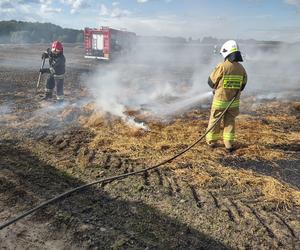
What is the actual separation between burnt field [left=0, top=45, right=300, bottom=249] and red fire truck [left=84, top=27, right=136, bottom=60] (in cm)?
1583

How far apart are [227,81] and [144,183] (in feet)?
8.31

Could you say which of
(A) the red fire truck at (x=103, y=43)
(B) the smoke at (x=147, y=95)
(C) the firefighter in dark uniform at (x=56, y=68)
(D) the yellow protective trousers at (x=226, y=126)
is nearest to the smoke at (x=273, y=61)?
(B) the smoke at (x=147, y=95)

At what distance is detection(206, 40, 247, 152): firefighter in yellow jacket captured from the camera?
6.19 meters

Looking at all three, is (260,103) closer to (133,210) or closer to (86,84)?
(86,84)

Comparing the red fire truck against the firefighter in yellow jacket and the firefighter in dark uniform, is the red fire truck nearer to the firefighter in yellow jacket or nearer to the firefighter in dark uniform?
the firefighter in dark uniform

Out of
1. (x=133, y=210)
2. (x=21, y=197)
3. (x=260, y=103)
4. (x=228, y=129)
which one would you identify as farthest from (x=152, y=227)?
(x=260, y=103)

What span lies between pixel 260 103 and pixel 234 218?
7329 millimetres

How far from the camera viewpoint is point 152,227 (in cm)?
377

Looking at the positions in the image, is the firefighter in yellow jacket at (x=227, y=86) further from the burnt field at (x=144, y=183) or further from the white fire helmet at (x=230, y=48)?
the burnt field at (x=144, y=183)

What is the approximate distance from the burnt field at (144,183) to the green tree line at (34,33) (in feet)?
115

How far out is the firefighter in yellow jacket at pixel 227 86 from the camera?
6188 mm

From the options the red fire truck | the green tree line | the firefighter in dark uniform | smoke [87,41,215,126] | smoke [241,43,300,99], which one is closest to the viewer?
smoke [87,41,215,126]

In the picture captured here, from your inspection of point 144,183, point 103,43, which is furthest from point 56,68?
point 103,43

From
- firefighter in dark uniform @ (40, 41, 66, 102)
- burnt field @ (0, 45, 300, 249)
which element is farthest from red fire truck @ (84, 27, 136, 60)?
burnt field @ (0, 45, 300, 249)
